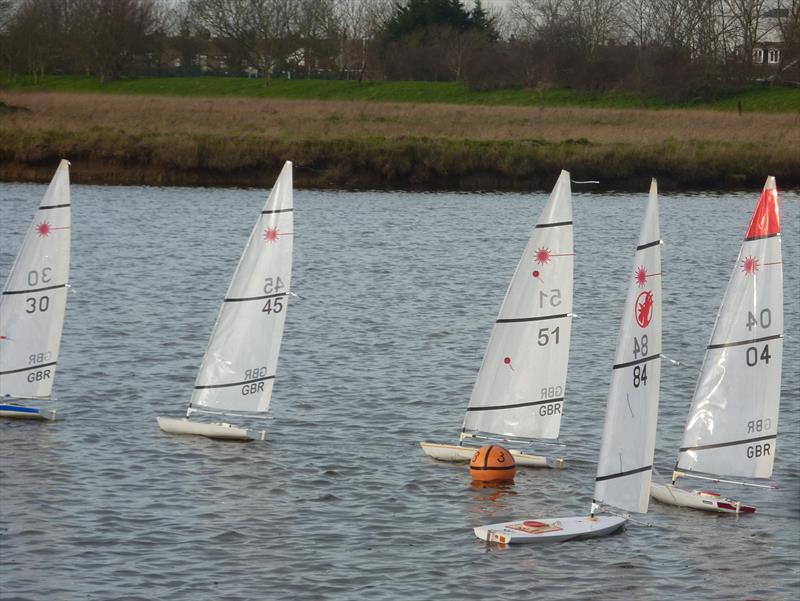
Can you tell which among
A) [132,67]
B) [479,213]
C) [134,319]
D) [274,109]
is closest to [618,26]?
[132,67]

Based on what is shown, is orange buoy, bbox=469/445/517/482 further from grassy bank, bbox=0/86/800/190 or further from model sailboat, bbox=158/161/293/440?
grassy bank, bbox=0/86/800/190

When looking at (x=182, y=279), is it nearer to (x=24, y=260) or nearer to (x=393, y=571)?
(x=24, y=260)

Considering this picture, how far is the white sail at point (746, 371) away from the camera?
62.4 feet

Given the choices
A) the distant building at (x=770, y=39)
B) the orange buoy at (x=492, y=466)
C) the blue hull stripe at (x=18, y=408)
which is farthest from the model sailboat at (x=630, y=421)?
the distant building at (x=770, y=39)

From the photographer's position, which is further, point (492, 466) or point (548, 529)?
point (492, 466)

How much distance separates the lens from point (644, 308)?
17422 millimetres

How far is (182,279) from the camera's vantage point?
42.4 m

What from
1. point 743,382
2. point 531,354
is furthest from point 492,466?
point 743,382

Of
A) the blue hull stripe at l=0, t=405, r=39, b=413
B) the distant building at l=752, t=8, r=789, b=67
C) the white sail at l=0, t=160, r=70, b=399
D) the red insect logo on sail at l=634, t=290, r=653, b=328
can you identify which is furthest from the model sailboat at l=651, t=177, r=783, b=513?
the distant building at l=752, t=8, r=789, b=67

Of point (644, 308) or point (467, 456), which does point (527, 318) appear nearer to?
point (467, 456)

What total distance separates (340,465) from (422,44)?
96.2 meters

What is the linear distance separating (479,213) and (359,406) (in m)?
33.4

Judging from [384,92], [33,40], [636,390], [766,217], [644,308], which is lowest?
[636,390]

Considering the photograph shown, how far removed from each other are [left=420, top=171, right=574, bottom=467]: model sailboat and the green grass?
2812 inches
